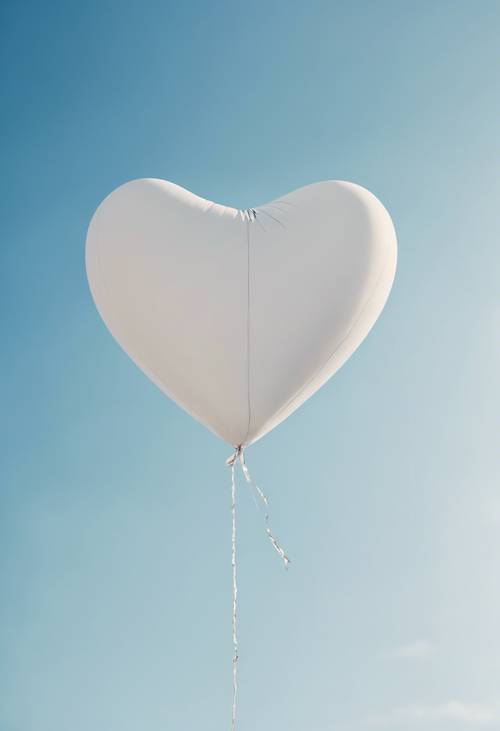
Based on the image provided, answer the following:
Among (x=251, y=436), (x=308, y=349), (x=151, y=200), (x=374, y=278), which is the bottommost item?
(x=251, y=436)

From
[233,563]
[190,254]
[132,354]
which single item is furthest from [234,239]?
[233,563]

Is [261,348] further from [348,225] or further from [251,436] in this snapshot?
[348,225]

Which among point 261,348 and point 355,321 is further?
point 355,321

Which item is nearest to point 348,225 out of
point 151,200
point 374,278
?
point 374,278

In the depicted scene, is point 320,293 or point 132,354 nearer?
point 320,293

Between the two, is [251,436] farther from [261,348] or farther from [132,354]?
[132,354]

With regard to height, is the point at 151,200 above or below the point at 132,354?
above
